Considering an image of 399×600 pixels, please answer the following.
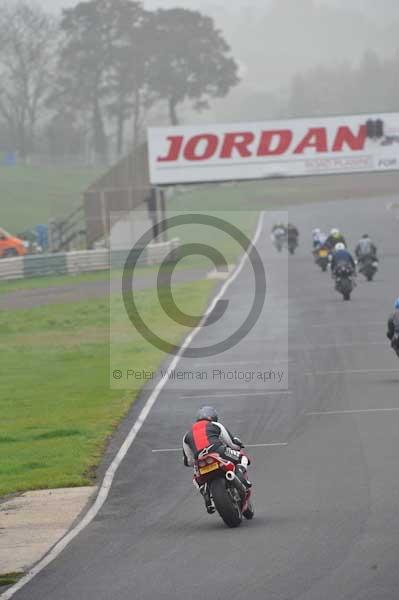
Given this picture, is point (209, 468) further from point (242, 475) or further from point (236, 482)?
point (242, 475)

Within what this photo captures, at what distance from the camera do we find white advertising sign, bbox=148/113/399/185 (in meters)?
55.8

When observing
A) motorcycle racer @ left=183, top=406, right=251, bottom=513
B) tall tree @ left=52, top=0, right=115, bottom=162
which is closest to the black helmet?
motorcycle racer @ left=183, top=406, right=251, bottom=513

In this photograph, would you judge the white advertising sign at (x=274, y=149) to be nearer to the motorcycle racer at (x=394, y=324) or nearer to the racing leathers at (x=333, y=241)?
the racing leathers at (x=333, y=241)

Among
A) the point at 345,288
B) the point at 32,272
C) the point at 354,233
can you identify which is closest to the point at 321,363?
the point at 345,288

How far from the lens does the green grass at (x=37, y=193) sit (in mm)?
84312

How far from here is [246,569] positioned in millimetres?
10867

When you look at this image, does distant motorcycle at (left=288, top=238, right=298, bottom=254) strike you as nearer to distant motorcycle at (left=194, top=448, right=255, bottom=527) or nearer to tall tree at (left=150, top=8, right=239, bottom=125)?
distant motorcycle at (left=194, top=448, right=255, bottom=527)

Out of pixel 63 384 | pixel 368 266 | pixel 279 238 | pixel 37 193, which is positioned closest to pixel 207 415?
pixel 63 384

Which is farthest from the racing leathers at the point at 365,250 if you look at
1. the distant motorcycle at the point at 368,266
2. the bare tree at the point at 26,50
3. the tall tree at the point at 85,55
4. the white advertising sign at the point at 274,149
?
the bare tree at the point at 26,50

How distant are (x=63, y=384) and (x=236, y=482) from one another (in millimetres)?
13532

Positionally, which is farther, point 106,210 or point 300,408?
point 106,210

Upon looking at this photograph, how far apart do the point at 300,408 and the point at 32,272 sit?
3440 cm

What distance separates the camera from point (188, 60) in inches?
4252

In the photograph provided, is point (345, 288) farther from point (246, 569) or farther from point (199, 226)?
point (199, 226)
